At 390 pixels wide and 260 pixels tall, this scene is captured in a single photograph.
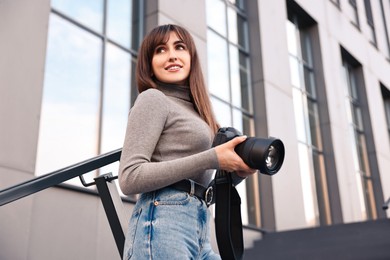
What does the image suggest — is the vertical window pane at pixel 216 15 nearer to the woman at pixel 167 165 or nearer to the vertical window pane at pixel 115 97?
the vertical window pane at pixel 115 97

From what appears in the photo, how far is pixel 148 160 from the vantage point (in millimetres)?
1554

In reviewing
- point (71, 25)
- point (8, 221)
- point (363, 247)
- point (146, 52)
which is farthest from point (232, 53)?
point (146, 52)

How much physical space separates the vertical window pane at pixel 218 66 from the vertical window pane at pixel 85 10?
275 centimetres

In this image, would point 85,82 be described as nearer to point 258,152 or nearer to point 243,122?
point 243,122

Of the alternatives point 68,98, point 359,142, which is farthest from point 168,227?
point 359,142

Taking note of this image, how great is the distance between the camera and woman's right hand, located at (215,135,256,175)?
1511 mm

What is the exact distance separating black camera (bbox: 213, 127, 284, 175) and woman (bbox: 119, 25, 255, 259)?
0.02 m

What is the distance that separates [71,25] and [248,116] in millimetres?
4633

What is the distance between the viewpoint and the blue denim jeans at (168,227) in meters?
1.46

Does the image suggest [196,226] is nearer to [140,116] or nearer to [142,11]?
[140,116]

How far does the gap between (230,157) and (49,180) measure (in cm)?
125

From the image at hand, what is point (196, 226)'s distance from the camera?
156 cm

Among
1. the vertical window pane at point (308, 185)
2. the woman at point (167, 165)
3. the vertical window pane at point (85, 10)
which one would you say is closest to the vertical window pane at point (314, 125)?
the vertical window pane at point (308, 185)

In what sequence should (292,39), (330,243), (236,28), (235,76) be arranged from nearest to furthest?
1. (330,243)
2. (235,76)
3. (236,28)
4. (292,39)
